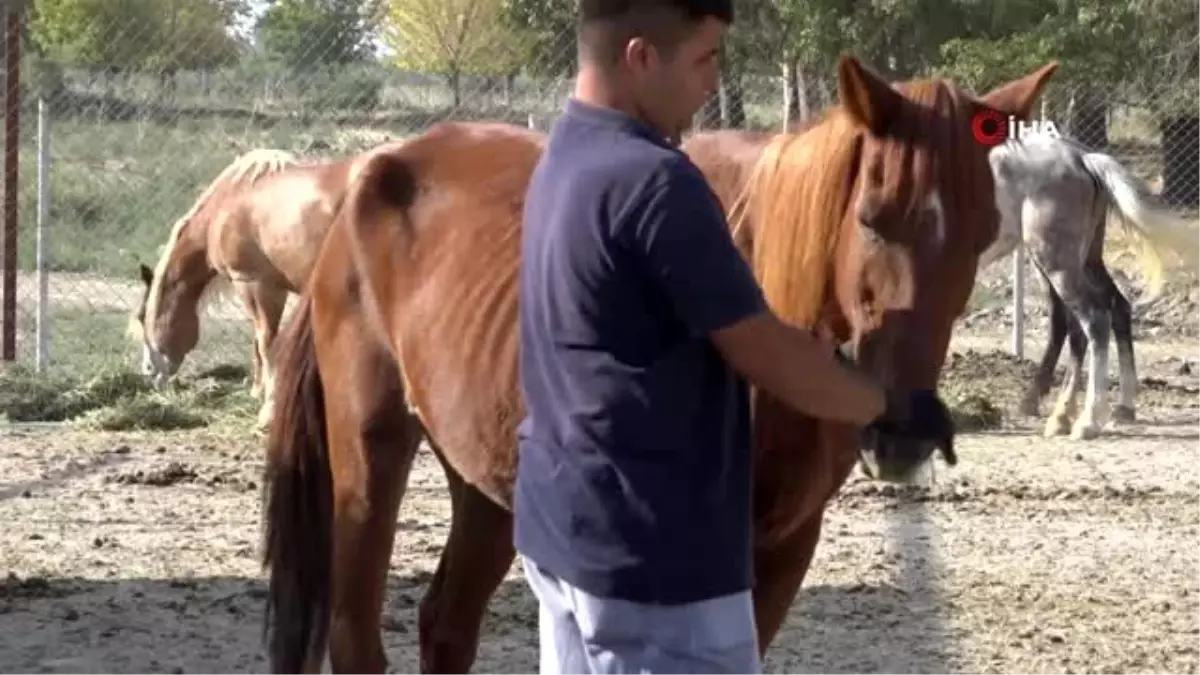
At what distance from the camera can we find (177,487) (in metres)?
8.13

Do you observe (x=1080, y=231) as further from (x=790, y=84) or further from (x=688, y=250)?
(x=688, y=250)

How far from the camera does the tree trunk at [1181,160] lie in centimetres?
1675

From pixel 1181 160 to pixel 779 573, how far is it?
1708 centimetres

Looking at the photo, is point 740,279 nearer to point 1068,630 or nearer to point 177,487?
point 1068,630

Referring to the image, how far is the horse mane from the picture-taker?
115 inches

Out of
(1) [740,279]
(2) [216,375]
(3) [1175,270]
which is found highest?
(1) [740,279]

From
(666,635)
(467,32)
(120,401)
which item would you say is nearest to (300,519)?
(666,635)

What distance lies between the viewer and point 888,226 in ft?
9.50

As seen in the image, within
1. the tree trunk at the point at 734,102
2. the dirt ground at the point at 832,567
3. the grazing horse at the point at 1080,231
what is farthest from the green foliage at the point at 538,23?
the dirt ground at the point at 832,567

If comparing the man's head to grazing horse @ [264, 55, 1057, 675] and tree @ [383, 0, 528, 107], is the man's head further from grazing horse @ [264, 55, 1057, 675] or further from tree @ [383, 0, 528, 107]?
tree @ [383, 0, 528, 107]

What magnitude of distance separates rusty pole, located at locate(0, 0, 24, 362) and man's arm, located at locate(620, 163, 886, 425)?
9.88m

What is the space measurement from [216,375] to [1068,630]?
7327 millimetres

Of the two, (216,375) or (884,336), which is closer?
(884,336)

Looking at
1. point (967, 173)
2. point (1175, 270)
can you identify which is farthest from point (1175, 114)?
point (967, 173)
